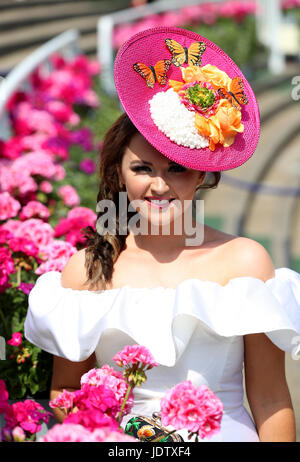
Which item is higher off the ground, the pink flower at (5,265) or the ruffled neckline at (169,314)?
the pink flower at (5,265)

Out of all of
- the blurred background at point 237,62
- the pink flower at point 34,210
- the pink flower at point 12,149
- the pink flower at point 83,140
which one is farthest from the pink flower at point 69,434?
the pink flower at point 83,140

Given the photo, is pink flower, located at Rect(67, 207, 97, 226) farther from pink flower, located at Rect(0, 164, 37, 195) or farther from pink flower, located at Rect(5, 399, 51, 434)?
pink flower, located at Rect(5, 399, 51, 434)

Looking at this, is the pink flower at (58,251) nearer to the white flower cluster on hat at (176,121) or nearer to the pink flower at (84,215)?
the pink flower at (84,215)

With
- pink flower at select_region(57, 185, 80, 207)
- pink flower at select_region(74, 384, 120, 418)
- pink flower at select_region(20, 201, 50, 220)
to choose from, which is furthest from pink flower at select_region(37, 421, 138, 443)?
pink flower at select_region(57, 185, 80, 207)

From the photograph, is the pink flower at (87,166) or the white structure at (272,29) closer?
the pink flower at (87,166)

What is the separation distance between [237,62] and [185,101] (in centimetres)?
1044

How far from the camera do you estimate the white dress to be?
235 cm

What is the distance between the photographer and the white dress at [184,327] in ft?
7.72

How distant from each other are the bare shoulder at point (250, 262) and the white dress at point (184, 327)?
49 mm

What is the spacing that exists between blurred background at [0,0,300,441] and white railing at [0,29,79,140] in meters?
0.01

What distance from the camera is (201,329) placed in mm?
2428

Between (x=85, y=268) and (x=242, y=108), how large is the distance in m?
0.79

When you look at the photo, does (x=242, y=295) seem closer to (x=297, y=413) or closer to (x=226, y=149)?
(x=226, y=149)
